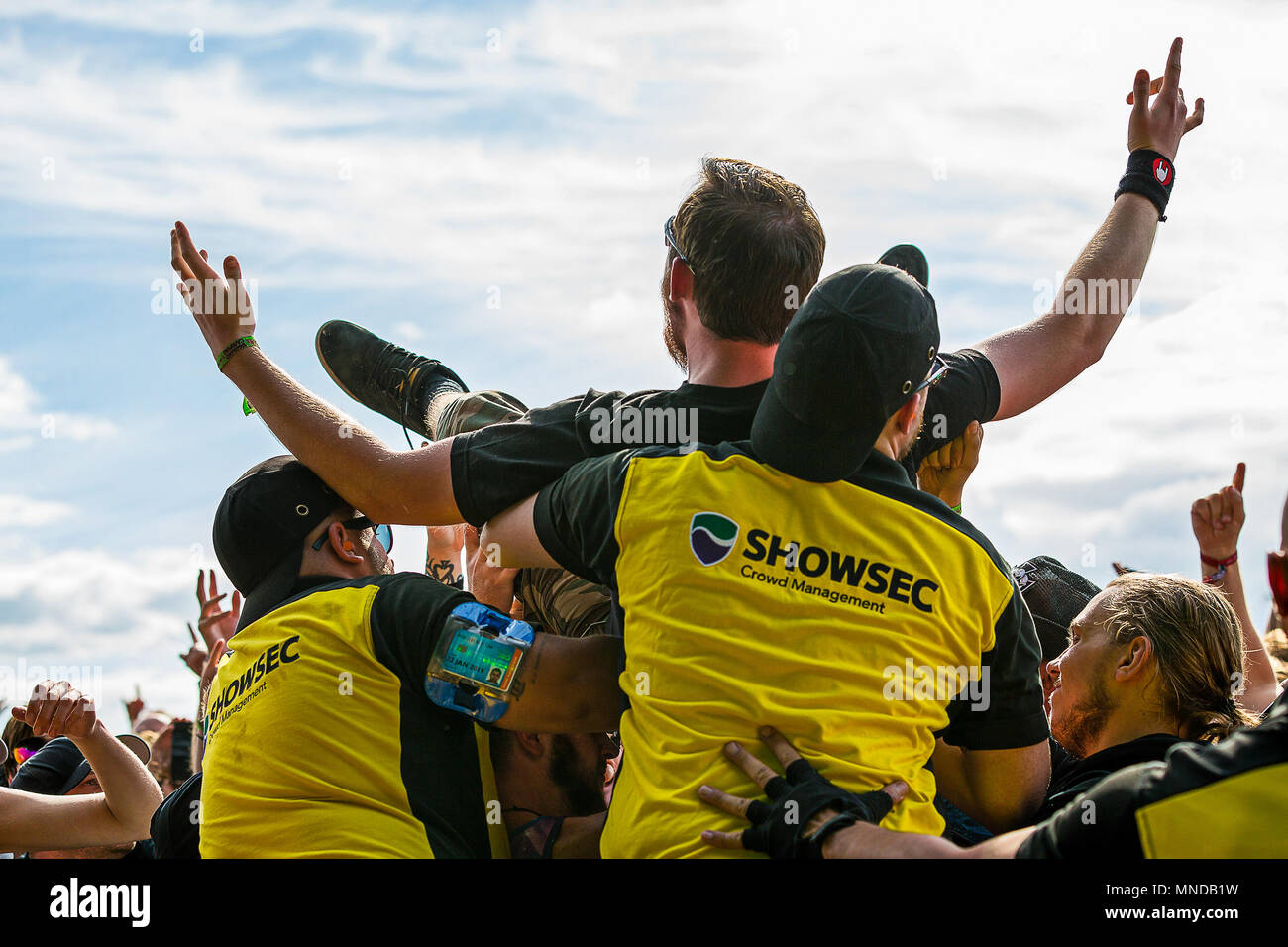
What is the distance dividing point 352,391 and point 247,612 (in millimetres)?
961

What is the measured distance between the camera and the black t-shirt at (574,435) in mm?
2953

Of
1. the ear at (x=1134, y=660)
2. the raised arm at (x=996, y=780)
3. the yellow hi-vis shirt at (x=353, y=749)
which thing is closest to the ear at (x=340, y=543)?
the yellow hi-vis shirt at (x=353, y=749)

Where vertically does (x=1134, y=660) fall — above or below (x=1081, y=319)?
below

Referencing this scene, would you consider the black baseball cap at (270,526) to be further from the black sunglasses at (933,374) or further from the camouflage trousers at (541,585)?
the black sunglasses at (933,374)

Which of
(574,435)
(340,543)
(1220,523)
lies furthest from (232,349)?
(1220,523)

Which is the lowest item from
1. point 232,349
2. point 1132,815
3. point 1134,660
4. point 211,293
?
point 1132,815

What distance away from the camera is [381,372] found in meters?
4.09

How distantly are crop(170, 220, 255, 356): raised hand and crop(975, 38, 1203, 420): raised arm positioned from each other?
215cm

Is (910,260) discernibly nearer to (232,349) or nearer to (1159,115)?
(1159,115)

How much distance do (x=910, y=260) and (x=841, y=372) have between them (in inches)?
46.1

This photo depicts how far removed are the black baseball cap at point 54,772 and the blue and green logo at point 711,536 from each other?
3768 mm
